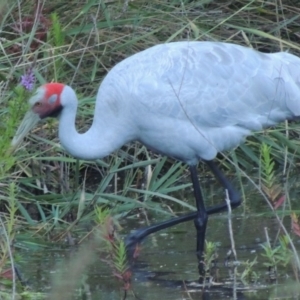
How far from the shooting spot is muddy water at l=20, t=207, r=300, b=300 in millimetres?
4969

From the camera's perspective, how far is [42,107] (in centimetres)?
604

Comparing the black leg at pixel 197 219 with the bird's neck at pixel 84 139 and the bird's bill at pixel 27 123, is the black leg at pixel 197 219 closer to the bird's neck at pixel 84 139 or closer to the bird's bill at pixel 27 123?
the bird's neck at pixel 84 139

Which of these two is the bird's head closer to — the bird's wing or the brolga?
the brolga

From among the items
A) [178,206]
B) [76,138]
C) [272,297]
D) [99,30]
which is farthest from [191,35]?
[272,297]

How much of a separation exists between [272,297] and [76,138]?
Answer: 5.98 ft

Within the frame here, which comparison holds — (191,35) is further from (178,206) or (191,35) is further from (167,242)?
(167,242)

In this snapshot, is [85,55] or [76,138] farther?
[85,55]

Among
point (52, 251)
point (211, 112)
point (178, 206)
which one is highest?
point (211, 112)

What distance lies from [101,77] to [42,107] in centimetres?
172

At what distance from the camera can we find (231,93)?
6.30 metres

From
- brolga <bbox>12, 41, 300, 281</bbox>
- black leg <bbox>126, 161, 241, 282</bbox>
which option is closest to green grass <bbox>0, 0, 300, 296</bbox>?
black leg <bbox>126, 161, 241, 282</bbox>

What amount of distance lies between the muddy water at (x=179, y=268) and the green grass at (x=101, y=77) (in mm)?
253

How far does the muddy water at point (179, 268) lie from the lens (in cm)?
497

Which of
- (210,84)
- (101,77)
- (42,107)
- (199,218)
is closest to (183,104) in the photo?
(210,84)
